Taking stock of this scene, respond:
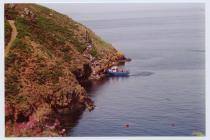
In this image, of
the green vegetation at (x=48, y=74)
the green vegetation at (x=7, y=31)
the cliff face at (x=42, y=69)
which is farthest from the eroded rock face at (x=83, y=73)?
the green vegetation at (x=7, y=31)

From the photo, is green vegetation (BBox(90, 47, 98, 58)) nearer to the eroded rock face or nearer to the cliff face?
the cliff face

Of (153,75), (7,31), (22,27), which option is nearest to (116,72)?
(153,75)

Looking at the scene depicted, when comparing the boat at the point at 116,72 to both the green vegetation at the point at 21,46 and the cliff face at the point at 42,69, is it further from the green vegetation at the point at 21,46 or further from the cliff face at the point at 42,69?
the green vegetation at the point at 21,46

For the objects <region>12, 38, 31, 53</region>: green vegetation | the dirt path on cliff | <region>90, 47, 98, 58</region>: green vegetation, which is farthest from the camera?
<region>90, 47, 98, 58</region>: green vegetation

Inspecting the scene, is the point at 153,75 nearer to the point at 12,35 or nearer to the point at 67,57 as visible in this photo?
the point at 67,57

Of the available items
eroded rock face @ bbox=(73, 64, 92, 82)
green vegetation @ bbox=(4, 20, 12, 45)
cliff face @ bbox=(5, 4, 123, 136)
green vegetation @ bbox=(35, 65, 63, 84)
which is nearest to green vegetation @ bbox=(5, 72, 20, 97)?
cliff face @ bbox=(5, 4, 123, 136)
